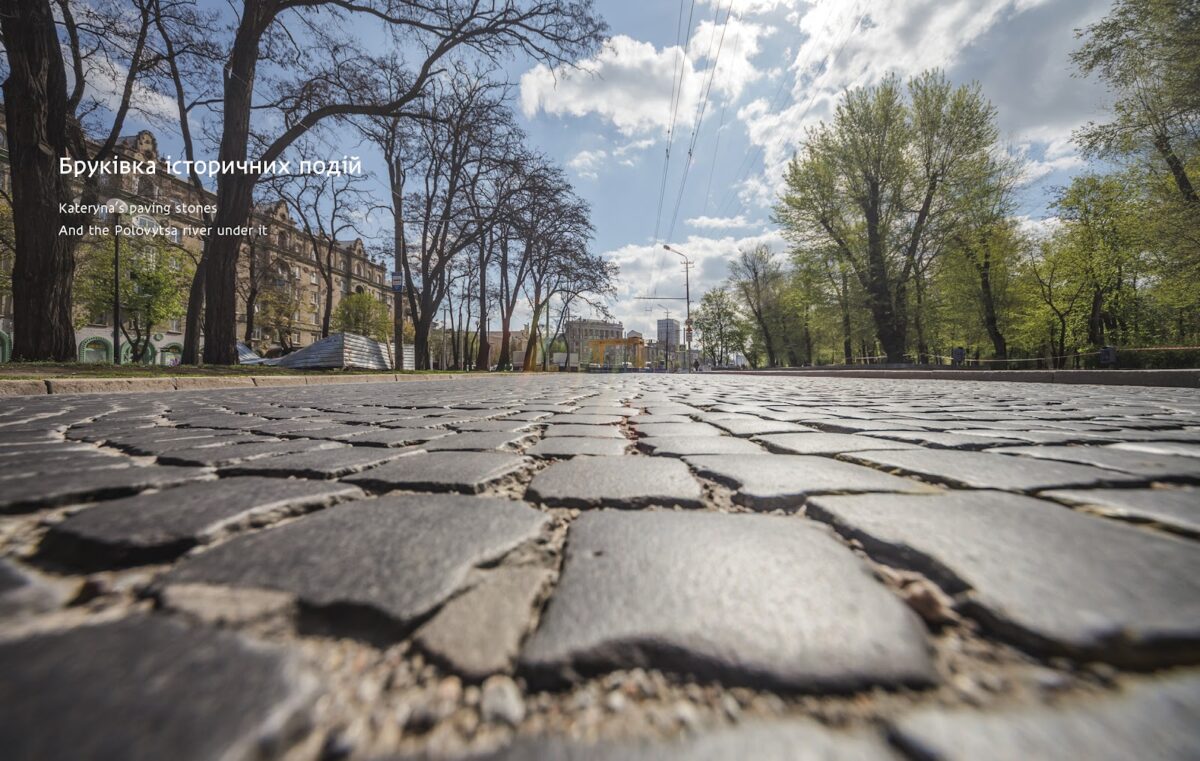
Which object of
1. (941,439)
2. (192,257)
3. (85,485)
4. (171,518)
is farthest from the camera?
(192,257)

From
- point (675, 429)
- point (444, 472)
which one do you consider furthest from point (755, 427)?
point (444, 472)

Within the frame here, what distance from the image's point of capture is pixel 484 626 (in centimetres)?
66

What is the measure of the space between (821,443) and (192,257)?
3335 cm

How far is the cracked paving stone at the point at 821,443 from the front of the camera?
2125 millimetres

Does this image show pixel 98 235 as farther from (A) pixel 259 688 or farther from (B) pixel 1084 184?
(B) pixel 1084 184

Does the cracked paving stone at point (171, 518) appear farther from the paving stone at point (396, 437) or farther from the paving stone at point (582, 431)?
the paving stone at point (582, 431)

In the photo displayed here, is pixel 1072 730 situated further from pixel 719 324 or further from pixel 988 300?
pixel 719 324

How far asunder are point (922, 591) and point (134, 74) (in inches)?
814

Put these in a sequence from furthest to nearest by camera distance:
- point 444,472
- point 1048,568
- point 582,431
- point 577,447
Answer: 1. point 582,431
2. point 577,447
3. point 444,472
4. point 1048,568

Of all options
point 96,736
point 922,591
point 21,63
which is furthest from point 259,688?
point 21,63

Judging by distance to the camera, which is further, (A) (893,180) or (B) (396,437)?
(A) (893,180)

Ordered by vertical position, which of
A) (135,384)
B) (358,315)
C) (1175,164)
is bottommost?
(135,384)

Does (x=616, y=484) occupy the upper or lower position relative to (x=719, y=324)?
lower

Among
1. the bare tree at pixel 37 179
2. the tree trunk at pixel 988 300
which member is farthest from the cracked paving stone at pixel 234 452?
the tree trunk at pixel 988 300
